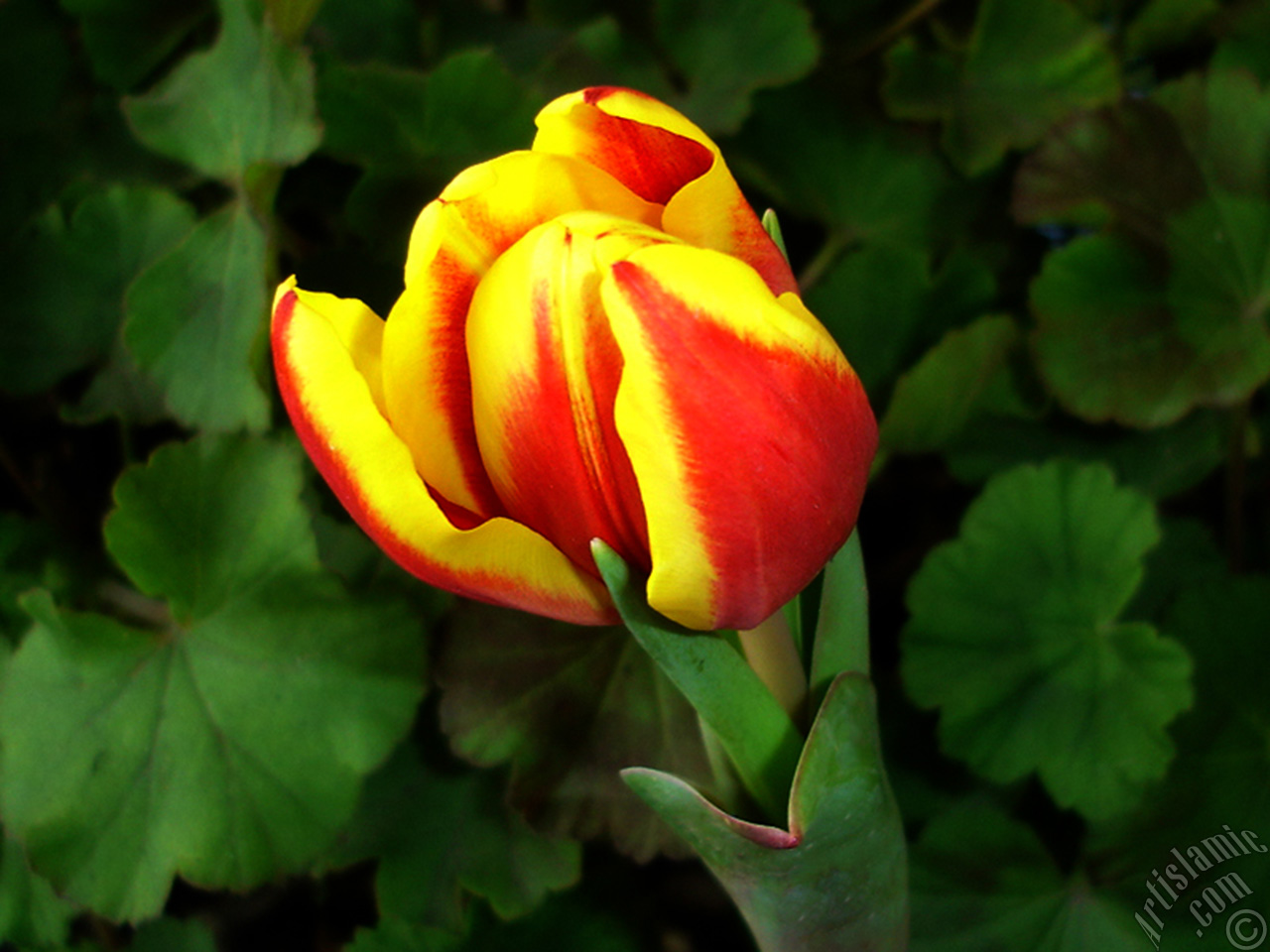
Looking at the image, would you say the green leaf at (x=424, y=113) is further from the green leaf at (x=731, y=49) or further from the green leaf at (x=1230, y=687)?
the green leaf at (x=1230, y=687)

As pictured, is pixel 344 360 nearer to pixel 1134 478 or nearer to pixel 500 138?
pixel 500 138

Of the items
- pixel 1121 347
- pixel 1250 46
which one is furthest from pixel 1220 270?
pixel 1250 46

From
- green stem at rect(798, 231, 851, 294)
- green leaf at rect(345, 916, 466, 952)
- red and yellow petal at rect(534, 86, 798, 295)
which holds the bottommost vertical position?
green leaf at rect(345, 916, 466, 952)

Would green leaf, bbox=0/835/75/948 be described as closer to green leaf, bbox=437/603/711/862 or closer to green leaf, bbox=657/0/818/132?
green leaf, bbox=437/603/711/862

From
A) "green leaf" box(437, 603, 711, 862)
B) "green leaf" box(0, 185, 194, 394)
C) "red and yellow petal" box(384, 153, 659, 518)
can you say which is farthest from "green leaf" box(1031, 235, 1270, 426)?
"green leaf" box(0, 185, 194, 394)

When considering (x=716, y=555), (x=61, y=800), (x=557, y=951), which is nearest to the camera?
(x=716, y=555)

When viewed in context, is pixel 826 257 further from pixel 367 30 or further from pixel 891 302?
pixel 367 30

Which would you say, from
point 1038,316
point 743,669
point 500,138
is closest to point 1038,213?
point 1038,316
